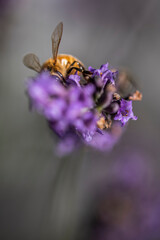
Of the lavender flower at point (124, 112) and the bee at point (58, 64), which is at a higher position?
the bee at point (58, 64)

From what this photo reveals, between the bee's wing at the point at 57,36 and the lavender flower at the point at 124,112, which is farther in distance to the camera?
the bee's wing at the point at 57,36

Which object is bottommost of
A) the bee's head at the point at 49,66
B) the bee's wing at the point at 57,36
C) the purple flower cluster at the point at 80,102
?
the purple flower cluster at the point at 80,102

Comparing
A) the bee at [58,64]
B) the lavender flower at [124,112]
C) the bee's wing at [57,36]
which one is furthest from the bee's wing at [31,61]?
the lavender flower at [124,112]

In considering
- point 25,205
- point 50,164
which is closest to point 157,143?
point 50,164

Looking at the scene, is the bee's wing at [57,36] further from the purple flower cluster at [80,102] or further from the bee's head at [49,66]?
the purple flower cluster at [80,102]

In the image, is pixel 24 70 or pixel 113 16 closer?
pixel 24 70

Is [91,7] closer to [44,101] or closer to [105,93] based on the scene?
[105,93]

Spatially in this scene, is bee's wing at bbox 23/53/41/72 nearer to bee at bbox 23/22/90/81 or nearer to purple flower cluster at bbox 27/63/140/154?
bee at bbox 23/22/90/81
